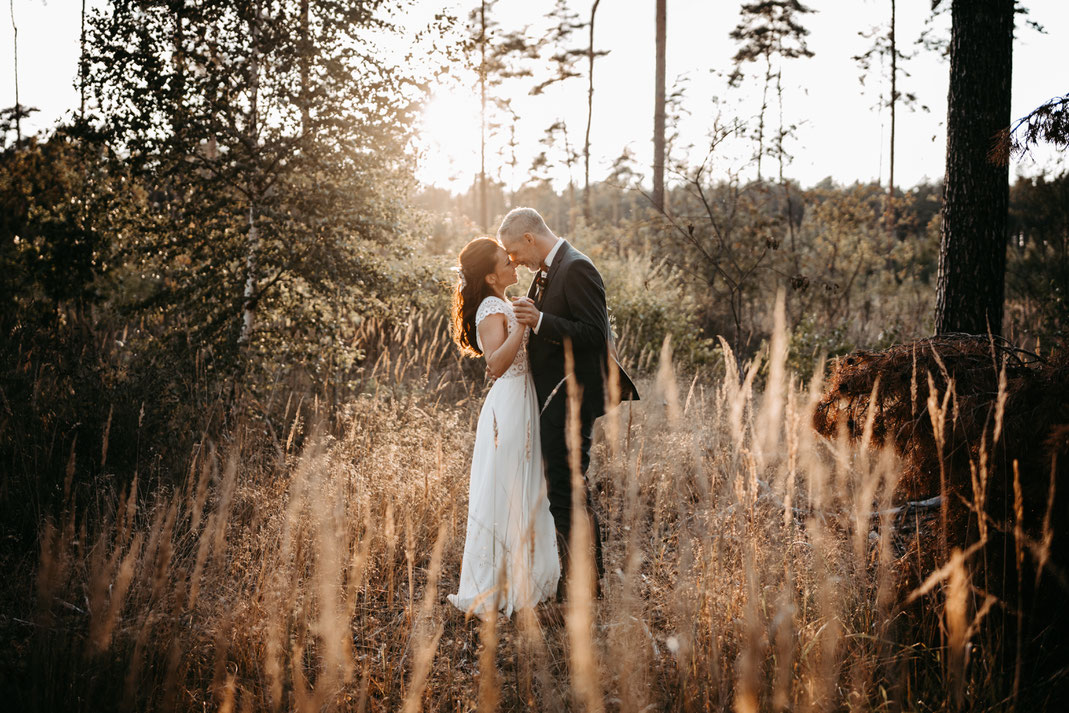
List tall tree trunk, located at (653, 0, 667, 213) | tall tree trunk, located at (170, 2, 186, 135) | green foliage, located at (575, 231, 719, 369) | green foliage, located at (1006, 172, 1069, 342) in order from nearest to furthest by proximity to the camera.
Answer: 1. tall tree trunk, located at (170, 2, 186, 135)
2. green foliage, located at (1006, 172, 1069, 342)
3. green foliage, located at (575, 231, 719, 369)
4. tall tree trunk, located at (653, 0, 667, 213)

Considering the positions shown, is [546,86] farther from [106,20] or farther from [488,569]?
[488,569]

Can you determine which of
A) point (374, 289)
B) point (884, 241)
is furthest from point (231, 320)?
point (884, 241)

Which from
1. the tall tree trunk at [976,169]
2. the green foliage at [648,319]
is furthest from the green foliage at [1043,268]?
Result: the tall tree trunk at [976,169]

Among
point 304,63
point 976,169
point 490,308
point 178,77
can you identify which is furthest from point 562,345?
point 178,77

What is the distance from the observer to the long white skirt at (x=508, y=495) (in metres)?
3.04

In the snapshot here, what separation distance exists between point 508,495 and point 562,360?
0.73 m

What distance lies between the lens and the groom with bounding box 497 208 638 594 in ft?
9.82

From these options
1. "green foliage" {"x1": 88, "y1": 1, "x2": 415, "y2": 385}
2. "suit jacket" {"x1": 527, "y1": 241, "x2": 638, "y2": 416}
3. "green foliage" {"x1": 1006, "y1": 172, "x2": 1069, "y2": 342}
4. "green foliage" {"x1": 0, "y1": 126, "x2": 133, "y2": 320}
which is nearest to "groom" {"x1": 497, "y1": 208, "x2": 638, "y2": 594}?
"suit jacket" {"x1": 527, "y1": 241, "x2": 638, "y2": 416}

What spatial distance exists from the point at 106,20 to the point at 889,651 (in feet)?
20.2

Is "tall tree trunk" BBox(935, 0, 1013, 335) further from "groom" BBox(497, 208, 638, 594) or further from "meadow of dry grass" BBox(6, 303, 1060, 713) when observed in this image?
"groom" BBox(497, 208, 638, 594)

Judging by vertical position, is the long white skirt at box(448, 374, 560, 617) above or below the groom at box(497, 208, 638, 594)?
below

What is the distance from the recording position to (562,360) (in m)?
3.16

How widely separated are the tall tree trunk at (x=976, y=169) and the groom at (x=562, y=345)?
94.3 inches

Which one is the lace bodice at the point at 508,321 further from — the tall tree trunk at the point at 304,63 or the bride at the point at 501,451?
the tall tree trunk at the point at 304,63
